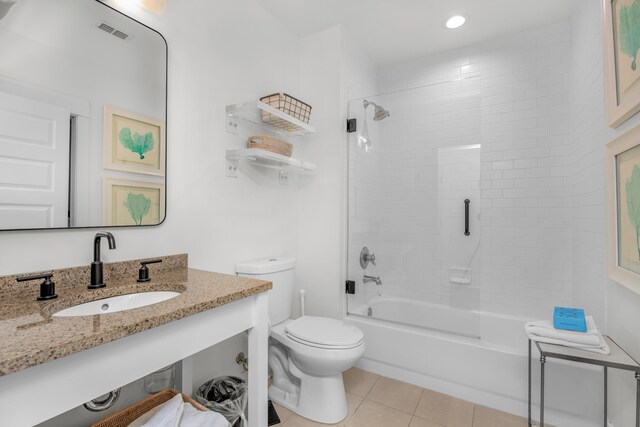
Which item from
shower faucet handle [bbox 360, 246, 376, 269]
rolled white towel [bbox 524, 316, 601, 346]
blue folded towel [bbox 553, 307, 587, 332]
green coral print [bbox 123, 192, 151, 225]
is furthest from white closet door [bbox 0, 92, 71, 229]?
blue folded towel [bbox 553, 307, 587, 332]

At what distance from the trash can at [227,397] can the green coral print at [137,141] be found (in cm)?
122

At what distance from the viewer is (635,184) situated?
1.17 meters

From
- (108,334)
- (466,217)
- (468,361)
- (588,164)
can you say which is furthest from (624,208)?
(108,334)

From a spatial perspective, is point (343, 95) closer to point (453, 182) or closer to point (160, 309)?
point (453, 182)

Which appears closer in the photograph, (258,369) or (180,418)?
(180,418)

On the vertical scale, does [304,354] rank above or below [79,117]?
below

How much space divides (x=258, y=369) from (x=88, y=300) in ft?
2.21

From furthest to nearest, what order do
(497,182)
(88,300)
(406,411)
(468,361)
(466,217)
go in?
(497,182)
(466,217)
(468,361)
(406,411)
(88,300)

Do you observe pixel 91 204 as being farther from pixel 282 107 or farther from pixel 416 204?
pixel 416 204

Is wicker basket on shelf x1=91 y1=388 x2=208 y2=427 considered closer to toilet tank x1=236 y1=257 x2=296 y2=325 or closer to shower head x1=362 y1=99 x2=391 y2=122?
toilet tank x1=236 y1=257 x2=296 y2=325

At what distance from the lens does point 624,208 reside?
1.26m

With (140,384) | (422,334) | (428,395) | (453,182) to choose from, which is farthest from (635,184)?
(140,384)

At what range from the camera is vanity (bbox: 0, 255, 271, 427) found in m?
0.66

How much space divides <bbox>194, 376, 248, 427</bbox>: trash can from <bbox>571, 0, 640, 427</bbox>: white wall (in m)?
1.68
